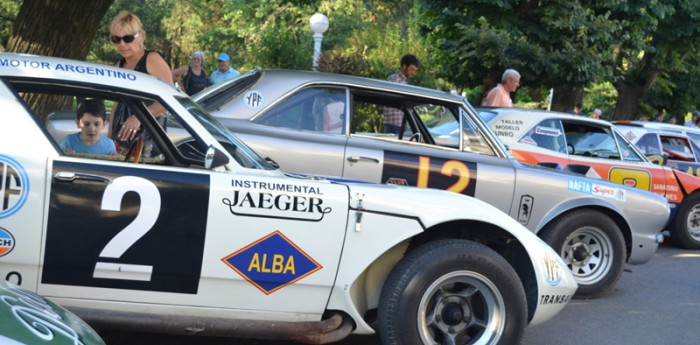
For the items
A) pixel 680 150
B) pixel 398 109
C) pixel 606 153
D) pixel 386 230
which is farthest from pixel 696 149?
pixel 386 230

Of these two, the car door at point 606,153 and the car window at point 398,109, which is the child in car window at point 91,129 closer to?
the car window at point 398,109

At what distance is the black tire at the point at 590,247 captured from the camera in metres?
7.43

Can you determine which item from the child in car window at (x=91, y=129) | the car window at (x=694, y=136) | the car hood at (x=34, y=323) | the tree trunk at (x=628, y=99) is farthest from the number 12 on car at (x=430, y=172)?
the tree trunk at (x=628, y=99)

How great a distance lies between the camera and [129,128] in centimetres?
467

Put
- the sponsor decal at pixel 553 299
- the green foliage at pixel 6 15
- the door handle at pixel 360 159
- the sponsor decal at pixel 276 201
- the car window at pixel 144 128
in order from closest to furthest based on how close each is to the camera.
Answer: the sponsor decal at pixel 276 201 < the car window at pixel 144 128 < the sponsor decal at pixel 553 299 < the door handle at pixel 360 159 < the green foliage at pixel 6 15

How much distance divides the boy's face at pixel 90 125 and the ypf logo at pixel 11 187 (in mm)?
703

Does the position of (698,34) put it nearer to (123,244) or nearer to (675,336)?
(675,336)

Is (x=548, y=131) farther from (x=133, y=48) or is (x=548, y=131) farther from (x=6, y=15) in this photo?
(x=6, y=15)

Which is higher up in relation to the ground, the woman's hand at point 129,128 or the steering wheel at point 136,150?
the woman's hand at point 129,128

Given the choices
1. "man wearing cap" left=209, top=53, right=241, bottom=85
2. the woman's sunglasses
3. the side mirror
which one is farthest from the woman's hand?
"man wearing cap" left=209, top=53, right=241, bottom=85

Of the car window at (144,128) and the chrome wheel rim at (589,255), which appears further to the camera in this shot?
the chrome wheel rim at (589,255)

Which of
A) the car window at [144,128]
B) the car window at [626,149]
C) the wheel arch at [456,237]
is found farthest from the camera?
the car window at [626,149]

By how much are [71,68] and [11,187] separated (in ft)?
2.44

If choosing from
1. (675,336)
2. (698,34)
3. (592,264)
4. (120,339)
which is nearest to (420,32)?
(698,34)
